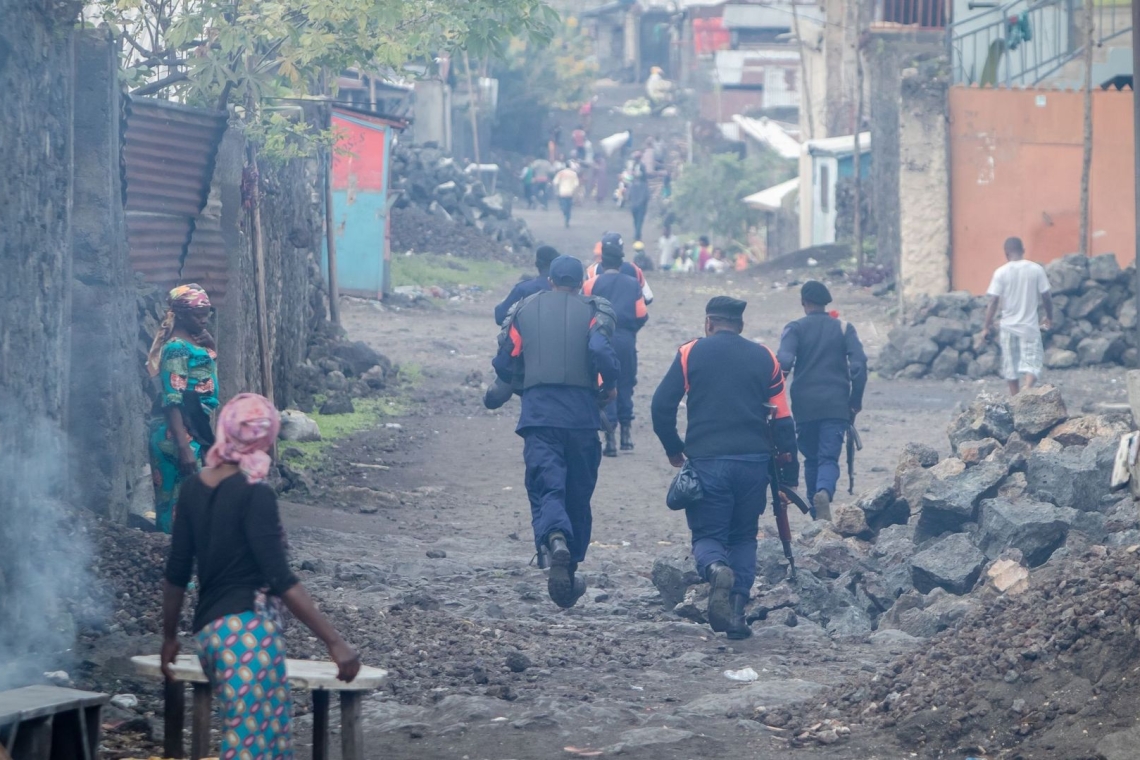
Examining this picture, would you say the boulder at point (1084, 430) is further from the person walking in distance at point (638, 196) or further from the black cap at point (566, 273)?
the person walking in distance at point (638, 196)

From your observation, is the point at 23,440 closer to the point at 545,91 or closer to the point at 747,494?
the point at 747,494

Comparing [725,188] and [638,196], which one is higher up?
[725,188]

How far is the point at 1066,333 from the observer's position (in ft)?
56.2

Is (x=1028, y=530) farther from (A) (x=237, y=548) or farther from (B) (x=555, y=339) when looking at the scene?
(A) (x=237, y=548)

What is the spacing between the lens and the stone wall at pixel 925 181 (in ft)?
63.4

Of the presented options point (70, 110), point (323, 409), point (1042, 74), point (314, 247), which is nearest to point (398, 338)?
point (314, 247)

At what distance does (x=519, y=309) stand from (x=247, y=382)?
3692 millimetres

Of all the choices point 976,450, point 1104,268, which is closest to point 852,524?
point 976,450

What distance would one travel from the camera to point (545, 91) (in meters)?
50.9

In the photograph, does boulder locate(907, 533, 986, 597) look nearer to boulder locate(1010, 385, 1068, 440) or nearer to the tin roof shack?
boulder locate(1010, 385, 1068, 440)

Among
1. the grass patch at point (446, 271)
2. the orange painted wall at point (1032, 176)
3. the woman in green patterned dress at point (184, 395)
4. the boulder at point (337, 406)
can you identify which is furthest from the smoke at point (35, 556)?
the grass patch at point (446, 271)

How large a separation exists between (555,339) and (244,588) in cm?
392

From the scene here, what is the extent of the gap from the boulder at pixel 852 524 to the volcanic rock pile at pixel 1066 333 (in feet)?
27.2

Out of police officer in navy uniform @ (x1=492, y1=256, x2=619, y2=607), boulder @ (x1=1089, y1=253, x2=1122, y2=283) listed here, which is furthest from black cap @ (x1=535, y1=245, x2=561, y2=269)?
boulder @ (x1=1089, y1=253, x2=1122, y2=283)
